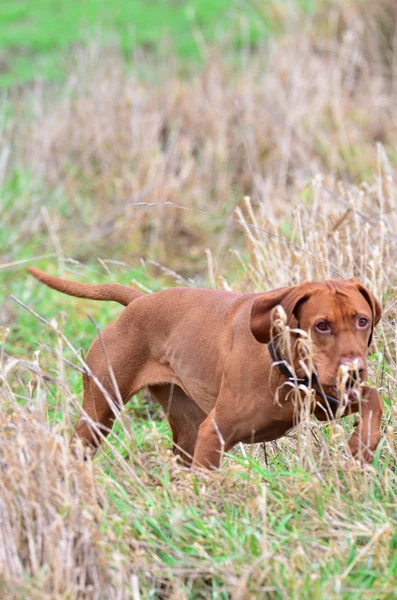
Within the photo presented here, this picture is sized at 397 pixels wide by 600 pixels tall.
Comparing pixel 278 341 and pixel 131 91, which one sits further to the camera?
pixel 131 91

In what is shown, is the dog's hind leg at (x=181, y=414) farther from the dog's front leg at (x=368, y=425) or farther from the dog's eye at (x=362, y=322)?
the dog's eye at (x=362, y=322)

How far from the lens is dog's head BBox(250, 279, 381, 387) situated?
118 inches

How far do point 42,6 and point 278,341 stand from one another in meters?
9.47

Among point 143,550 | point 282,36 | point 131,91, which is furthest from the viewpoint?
point 282,36

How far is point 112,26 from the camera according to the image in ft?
32.2

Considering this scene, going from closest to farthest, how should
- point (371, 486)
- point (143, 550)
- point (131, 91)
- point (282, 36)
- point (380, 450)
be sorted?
point (143, 550)
point (371, 486)
point (380, 450)
point (131, 91)
point (282, 36)

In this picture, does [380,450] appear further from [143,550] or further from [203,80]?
[203,80]

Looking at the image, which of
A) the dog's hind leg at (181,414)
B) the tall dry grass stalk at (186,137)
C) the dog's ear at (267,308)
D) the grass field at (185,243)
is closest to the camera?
the grass field at (185,243)

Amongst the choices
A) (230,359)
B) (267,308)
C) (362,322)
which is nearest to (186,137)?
(230,359)

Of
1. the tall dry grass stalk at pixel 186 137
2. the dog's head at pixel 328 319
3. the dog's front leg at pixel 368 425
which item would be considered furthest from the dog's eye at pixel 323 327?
the tall dry grass stalk at pixel 186 137

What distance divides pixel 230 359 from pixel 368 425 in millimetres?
530

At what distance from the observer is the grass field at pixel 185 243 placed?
9.32 feet

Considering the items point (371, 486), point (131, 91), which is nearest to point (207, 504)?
point (371, 486)

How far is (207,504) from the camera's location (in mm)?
3129
